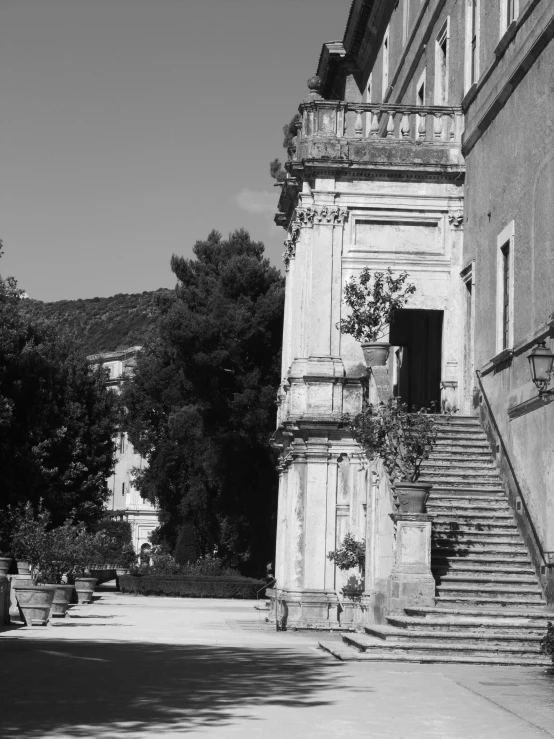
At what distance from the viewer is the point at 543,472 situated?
18.4 metres

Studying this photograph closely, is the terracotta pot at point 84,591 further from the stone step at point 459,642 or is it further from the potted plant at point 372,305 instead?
the stone step at point 459,642

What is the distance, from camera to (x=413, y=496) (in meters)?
18.0

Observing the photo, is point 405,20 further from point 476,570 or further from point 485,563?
point 476,570

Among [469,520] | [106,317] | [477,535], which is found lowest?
[477,535]

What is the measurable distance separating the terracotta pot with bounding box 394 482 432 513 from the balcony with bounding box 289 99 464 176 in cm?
923

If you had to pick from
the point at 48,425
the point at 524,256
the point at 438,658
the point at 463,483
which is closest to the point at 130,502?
the point at 48,425

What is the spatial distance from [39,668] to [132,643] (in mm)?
5342

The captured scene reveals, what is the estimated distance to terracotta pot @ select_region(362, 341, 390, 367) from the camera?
2259cm

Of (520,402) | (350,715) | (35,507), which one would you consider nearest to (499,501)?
(520,402)

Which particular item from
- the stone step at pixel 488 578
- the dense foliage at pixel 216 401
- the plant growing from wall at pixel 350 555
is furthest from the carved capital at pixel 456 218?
the dense foliage at pixel 216 401

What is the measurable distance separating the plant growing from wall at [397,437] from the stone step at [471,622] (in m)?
2.71

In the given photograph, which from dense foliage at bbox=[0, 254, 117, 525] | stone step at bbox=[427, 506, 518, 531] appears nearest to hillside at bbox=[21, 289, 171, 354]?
dense foliage at bbox=[0, 254, 117, 525]

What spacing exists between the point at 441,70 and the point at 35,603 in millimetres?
14338

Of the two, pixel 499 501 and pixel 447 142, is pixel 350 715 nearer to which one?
pixel 499 501
